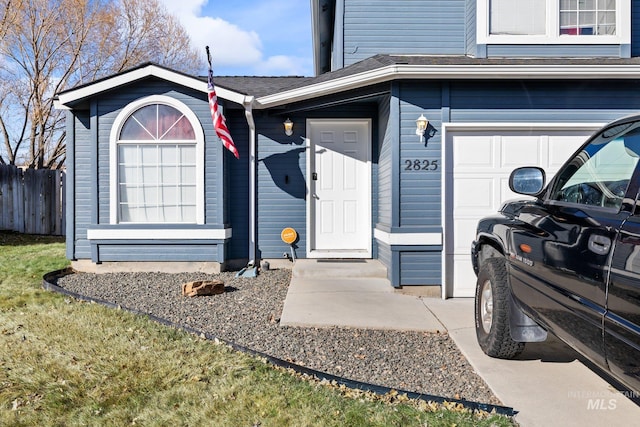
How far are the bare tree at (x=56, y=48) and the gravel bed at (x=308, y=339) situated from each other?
1146cm

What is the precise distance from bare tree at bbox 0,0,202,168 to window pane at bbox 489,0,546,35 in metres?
13.2

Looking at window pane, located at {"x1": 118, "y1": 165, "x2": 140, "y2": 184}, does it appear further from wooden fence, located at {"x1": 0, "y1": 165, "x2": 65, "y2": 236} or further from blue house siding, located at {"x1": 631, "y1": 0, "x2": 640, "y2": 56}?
blue house siding, located at {"x1": 631, "y1": 0, "x2": 640, "y2": 56}

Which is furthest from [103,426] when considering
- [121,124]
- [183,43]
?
[183,43]

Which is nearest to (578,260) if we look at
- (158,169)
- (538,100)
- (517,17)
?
(538,100)

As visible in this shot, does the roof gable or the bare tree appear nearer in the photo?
the roof gable

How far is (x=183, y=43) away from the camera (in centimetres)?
1955

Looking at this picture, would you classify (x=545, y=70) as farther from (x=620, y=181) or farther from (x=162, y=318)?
(x=162, y=318)

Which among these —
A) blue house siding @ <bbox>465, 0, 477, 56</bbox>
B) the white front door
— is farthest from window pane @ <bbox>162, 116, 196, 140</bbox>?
blue house siding @ <bbox>465, 0, 477, 56</bbox>

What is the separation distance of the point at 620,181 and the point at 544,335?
128 centimetres

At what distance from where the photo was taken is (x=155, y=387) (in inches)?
111

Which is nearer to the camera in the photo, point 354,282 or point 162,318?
point 162,318

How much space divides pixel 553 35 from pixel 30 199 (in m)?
12.3

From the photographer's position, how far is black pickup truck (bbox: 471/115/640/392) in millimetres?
1741

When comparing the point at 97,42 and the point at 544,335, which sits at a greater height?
the point at 97,42
